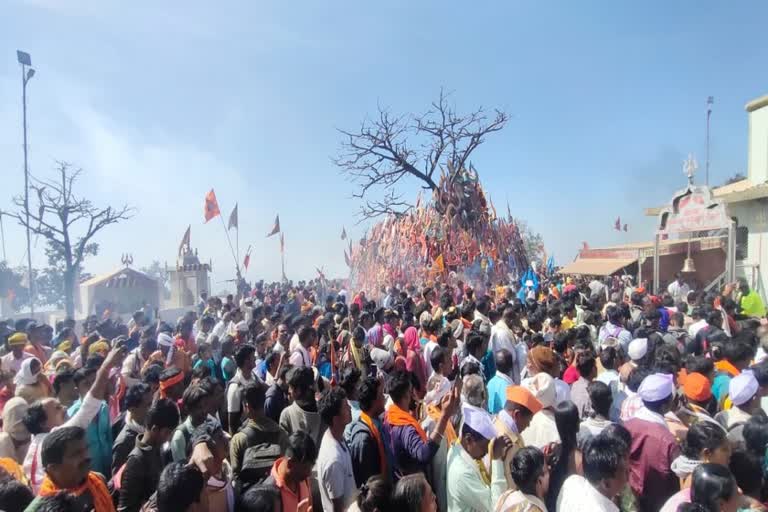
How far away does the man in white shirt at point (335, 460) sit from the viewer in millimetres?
3041

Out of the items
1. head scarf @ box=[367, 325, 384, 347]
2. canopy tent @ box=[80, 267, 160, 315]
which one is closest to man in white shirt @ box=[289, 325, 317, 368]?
head scarf @ box=[367, 325, 384, 347]

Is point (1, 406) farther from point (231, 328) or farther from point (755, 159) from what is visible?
point (755, 159)

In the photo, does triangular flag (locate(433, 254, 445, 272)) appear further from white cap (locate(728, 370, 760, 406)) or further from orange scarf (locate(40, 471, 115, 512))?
orange scarf (locate(40, 471, 115, 512))

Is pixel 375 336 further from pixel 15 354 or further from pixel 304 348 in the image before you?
pixel 15 354

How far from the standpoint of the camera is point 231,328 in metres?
8.45

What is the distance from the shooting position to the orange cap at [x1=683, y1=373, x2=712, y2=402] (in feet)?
13.4

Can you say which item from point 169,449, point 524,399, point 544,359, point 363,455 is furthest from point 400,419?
point 544,359

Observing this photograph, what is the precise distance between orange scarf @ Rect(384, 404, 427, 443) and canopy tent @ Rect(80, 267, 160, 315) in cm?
2787

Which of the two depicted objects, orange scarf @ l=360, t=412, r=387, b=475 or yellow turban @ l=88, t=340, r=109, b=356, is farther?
yellow turban @ l=88, t=340, r=109, b=356

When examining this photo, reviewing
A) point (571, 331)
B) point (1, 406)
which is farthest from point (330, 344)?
point (1, 406)

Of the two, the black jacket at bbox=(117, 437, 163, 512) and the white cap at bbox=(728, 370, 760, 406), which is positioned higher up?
the white cap at bbox=(728, 370, 760, 406)

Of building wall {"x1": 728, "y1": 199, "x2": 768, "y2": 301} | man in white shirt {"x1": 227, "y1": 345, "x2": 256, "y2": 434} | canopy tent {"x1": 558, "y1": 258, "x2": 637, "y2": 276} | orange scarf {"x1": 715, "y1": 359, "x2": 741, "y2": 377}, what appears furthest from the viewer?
canopy tent {"x1": 558, "y1": 258, "x2": 637, "y2": 276}

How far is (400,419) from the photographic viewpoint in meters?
3.38

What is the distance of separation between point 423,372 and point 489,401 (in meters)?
1.68
